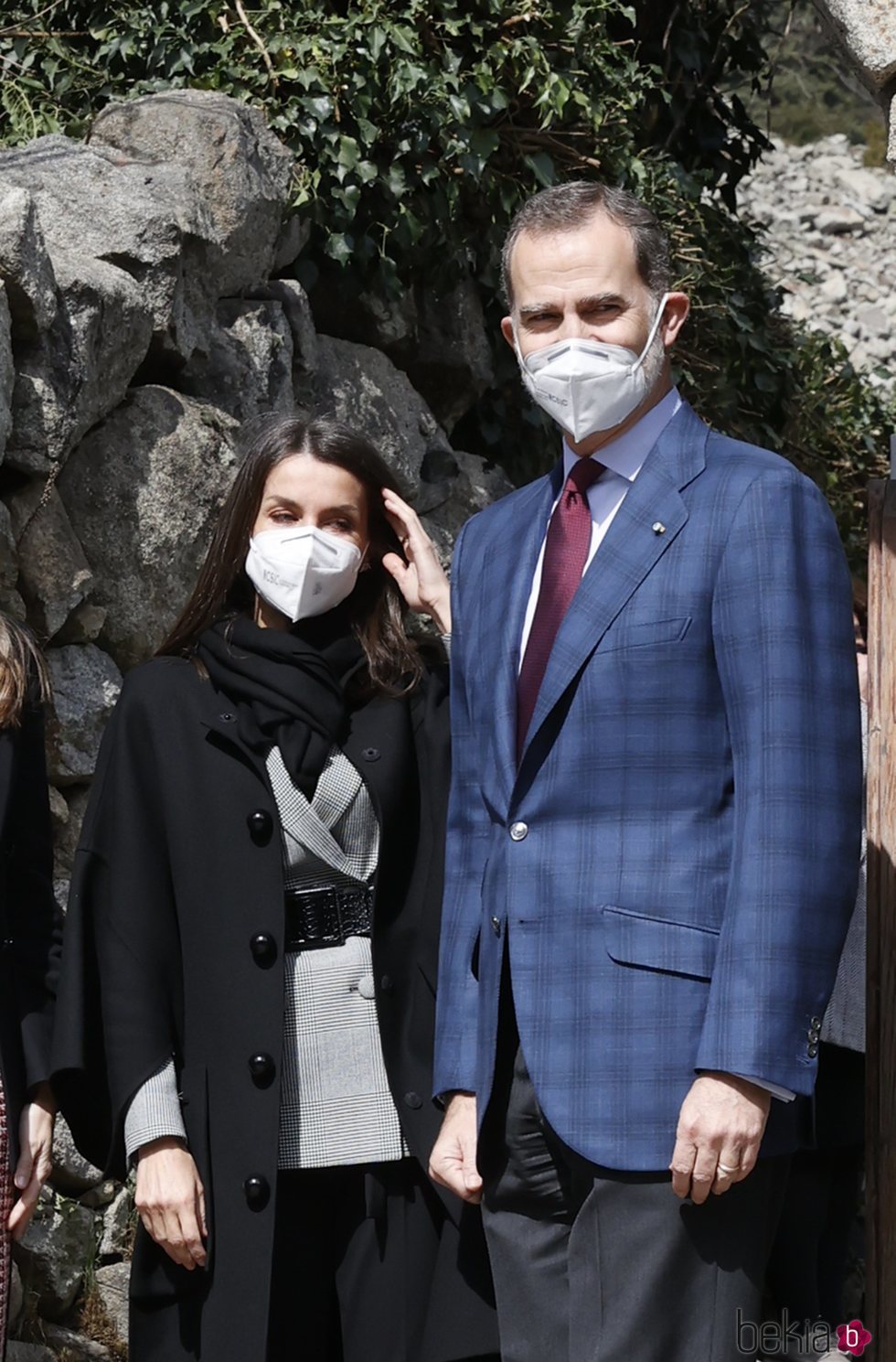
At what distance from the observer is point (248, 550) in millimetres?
2711

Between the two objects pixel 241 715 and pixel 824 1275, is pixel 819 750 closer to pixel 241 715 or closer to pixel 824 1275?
pixel 241 715

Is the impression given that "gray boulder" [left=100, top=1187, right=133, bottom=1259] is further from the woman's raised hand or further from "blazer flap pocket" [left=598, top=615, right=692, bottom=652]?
"blazer flap pocket" [left=598, top=615, right=692, bottom=652]

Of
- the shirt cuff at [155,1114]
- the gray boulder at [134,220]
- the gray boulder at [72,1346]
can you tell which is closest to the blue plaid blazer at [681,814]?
the shirt cuff at [155,1114]

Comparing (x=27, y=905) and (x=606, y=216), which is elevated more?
(x=606, y=216)

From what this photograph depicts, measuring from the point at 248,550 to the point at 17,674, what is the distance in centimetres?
43

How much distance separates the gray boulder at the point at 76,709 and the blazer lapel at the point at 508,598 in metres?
1.64

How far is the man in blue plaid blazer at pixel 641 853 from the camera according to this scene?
2018 mm

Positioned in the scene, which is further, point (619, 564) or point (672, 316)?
point (672, 316)

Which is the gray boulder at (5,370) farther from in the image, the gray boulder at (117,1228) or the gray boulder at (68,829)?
the gray boulder at (117,1228)

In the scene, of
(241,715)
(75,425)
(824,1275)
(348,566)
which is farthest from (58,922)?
(824,1275)

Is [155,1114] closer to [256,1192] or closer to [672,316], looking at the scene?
[256,1192]

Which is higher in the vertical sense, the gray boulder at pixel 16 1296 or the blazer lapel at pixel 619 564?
the blazer lapel at pixel 619 564

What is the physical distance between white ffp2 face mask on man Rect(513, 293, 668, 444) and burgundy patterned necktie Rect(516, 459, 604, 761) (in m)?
0.09

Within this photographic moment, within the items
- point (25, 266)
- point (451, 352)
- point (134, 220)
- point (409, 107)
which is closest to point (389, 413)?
point (451, 352)
